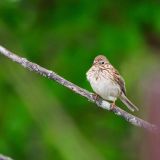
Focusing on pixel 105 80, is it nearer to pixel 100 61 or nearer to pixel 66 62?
pixel 100 61

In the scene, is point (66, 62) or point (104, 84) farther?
point (66, 62)

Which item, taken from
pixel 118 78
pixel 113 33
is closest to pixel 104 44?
pixel 113 33

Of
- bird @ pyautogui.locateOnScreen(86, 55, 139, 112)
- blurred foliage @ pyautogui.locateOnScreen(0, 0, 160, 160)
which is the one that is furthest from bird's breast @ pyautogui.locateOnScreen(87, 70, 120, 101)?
blurred foliage @ pyautogui.locateOnScreen(0, 0, 160, 160)

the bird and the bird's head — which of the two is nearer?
the bird

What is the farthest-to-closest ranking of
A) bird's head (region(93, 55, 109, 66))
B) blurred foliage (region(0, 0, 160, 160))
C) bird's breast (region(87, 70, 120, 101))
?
1. blurred foliage (region(0, 0, 160, 160))
2. bird's head (region(93, 55, 109, 66))
3. bird's breast (region(87, 70, 120, 101))

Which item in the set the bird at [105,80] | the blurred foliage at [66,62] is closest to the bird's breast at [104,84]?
the bird at [105,80]

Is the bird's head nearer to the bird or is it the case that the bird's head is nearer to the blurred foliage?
the bird

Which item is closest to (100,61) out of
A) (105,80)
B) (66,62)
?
(105,80)

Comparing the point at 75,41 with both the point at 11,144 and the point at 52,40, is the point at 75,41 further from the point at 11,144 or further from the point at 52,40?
the point at 11,144

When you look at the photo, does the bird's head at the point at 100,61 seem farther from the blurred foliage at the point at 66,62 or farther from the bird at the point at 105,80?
the blurred foliage at the point at 66,62

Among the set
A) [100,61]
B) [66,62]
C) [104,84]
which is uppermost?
[66,62]
